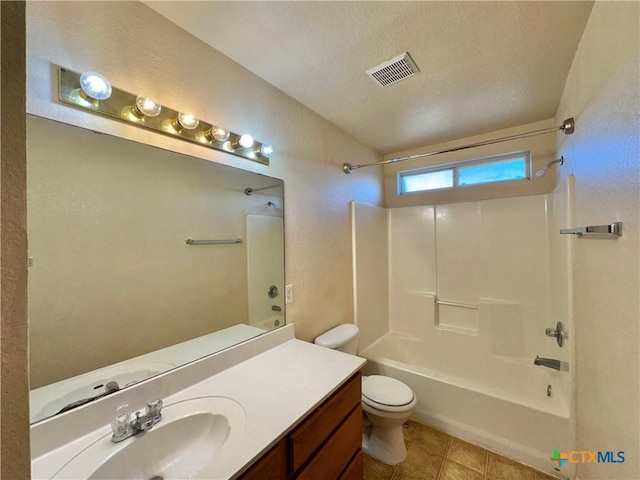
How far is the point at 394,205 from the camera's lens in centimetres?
301

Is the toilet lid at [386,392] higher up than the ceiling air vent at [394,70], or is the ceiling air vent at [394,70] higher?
the ceiling air vent at [394,70]

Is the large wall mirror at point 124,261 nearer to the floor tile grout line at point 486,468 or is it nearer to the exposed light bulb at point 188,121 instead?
the exposed light bulb at point 188,121

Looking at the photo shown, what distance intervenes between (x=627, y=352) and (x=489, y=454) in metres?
1.49

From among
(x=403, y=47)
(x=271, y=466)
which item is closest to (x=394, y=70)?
(x=403, y=47)

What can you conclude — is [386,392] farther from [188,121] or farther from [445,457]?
[188,121]

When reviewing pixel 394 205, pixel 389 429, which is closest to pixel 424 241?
pixel 394 205

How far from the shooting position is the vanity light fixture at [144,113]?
86 cm

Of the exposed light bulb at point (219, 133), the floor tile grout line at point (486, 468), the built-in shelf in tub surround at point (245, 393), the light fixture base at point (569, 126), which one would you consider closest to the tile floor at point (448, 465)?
the floor tile grout line at point (486, 468)

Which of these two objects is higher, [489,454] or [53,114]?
[53,114]

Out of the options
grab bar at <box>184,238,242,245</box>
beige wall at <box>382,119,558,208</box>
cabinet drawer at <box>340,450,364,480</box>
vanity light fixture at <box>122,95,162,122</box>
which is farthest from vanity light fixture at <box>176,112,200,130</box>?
cabinet drawer at <box>340,450,364,480</box>

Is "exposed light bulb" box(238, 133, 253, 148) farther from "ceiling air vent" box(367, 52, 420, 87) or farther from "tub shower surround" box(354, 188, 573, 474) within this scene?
"tub shower surround" box(354, 188, 573, 474)

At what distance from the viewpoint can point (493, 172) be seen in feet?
8.26

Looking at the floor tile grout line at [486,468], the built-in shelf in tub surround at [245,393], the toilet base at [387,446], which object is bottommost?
the floor tile grout line at [486,468]

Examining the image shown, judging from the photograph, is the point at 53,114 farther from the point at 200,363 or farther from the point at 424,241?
the point at 424,241
